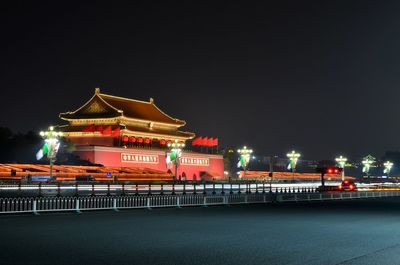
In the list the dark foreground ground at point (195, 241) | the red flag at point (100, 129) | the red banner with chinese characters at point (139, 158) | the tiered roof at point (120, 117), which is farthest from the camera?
the tiered roof at point (120, 117)

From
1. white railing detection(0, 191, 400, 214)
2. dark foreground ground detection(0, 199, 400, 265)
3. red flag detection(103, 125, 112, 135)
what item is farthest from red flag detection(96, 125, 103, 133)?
dark foreground ground detection(0, 199, 400, 265)

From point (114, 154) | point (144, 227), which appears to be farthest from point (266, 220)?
point (114, 154)

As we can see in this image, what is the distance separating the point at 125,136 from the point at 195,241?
68.4 metres

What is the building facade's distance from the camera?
3027 inches

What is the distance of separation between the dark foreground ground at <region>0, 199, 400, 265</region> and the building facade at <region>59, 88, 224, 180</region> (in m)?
54.3

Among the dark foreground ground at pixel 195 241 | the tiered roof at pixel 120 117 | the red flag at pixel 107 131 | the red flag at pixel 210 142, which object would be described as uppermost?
the tiered roof at pixel 120 117

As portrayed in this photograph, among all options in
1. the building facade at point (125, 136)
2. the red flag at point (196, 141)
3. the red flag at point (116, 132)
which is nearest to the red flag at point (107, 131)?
the building facade at point (125, 136)

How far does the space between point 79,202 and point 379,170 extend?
579ft

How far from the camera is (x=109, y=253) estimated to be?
12.4 meters

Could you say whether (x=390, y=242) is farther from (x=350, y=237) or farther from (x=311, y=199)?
(x=311, y=199)

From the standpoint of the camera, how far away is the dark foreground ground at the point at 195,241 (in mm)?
11734

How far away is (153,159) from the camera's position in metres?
82.5

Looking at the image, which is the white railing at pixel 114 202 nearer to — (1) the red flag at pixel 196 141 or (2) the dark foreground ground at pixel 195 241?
(2) the dark foreground ground at pixel 195 241

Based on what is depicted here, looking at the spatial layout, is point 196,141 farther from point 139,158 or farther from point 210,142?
point 139,158
